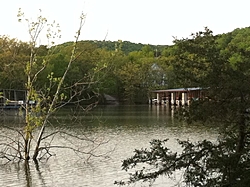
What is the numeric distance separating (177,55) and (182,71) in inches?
12.1

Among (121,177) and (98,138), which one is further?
(98,138)

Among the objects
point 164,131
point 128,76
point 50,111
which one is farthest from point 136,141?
point 128,76

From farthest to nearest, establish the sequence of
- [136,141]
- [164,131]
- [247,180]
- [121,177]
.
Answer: [164,131]
[136,141]
[121,177]
[247,180]

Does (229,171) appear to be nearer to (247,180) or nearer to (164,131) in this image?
(247,180)

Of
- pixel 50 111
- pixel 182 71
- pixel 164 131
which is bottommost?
pixel 164 131

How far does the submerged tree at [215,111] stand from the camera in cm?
819

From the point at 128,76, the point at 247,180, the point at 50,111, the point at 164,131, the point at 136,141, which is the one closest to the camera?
the point at 247,180

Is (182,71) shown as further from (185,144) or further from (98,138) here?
(98,138)

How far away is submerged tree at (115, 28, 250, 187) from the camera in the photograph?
8188 millimetres

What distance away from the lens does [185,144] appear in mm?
8867

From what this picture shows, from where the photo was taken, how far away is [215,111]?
824 cm

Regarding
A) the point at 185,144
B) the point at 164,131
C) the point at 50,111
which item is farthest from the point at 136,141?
the point at 185,144

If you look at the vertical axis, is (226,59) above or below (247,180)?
above

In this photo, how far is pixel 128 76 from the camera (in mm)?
70750
